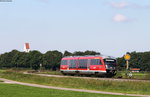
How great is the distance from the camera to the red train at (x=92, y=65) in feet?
149

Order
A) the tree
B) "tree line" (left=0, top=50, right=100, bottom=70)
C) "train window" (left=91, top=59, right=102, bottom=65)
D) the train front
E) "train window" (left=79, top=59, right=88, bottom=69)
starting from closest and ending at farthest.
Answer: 1. the train front
2. "train window" (left=91, top=59, right=102, bottom=65)
3. "train window" (left=79, top=59, right=88, bottom=69)
4. the tree
5. "tree line" (left=0, top=50, right=100, bottom=70)

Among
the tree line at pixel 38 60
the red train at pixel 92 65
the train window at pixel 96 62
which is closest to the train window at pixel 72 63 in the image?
the red train at pixel 92 65

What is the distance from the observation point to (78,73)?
5209 cm

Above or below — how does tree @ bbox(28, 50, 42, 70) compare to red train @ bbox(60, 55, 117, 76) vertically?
above

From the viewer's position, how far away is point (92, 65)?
4750 centimetres

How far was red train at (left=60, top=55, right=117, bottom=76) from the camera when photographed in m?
45.3

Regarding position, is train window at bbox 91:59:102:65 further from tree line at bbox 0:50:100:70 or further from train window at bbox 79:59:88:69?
tree line at bbox 0:50:100:70

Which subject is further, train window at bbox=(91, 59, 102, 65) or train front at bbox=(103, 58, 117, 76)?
train window at bbox=(91, 59, 102, 65)

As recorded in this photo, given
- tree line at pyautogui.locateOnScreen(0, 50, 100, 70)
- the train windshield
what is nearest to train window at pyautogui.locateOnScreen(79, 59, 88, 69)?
the train windshield

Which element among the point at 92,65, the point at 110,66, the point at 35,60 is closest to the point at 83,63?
the point at 92,65

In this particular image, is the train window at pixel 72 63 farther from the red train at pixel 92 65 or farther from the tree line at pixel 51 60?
the tree line at pixel 51 60

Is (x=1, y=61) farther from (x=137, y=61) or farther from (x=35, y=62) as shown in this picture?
(x=137, y=61)

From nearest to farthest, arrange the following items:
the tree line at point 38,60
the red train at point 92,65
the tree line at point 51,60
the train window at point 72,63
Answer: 1. the red train at point 92,65
2. the train window at point 72,63
3. the tree line at point 51,60
4. the tree line at point 38,60

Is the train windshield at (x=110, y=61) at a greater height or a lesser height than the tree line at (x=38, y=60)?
lesser
